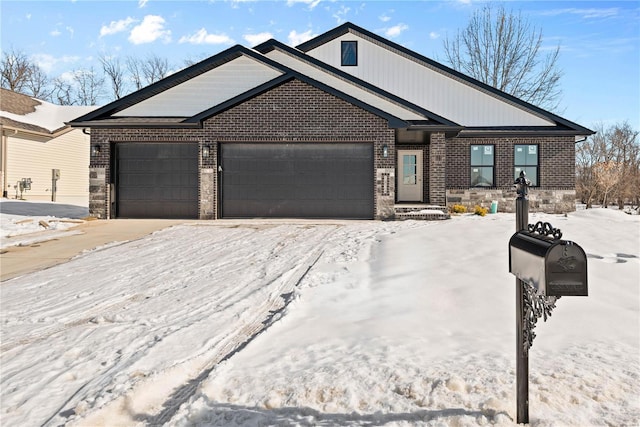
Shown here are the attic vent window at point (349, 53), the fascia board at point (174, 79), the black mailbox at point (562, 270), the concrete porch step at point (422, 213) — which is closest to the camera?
the black mailbox at point (562, 270)

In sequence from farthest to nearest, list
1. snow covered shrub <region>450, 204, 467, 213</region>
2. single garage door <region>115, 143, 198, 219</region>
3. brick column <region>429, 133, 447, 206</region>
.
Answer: snow covered shrub <region>450, 204, 467, 213</region> → brick column <region>429, 133, 447, 206</region> → single garage door <region>115, 143, 198, 219</region>

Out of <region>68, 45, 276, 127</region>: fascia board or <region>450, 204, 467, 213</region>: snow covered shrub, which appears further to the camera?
<region>450, 204, 467, 213</region>: snow covered shrub

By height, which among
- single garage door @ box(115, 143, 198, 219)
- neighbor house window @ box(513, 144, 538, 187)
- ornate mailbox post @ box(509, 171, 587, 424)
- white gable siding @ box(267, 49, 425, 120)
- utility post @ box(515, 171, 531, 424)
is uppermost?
white gable siding @ box(267, 49, 425, 120)

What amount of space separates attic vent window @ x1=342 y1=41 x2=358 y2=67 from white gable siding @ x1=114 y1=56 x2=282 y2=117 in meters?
5.15

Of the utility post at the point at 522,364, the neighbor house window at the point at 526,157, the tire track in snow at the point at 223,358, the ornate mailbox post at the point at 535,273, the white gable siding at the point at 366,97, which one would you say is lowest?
the tire track in snow at the point at 223,358

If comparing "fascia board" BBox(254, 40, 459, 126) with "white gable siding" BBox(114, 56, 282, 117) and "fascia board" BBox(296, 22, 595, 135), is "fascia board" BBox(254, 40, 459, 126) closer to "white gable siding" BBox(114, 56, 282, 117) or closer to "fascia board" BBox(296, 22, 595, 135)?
"white gable siding" BBox(114, 56, 282, 117)

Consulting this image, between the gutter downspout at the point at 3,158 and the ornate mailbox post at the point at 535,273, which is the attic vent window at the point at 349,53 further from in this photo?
the gutter downspout at the point at 3,158

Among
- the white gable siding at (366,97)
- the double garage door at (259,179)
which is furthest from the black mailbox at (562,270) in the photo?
the white gable siding at (366,97)

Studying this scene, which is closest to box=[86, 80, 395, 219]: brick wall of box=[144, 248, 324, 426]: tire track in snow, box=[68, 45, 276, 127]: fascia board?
box=[68, 45, 276, 127]: fascia board

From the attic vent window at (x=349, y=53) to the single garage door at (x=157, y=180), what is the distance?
28.0 ft

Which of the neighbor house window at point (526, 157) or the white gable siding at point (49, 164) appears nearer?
the neighbor house window at point (526, 157)

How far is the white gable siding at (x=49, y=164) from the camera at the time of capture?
77.6ft

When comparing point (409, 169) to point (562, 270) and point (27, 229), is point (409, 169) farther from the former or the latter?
point (562, 270)

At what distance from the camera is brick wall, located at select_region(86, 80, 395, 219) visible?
14250 mm
